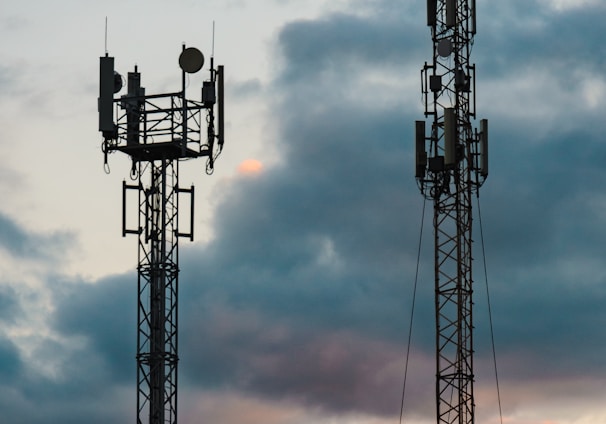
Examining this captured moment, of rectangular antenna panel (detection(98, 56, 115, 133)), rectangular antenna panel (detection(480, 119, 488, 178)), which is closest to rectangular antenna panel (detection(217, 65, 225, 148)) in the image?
rectangular antenna panel (detection(98, 56, 115, 133))

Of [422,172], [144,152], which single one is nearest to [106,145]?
[144,152]

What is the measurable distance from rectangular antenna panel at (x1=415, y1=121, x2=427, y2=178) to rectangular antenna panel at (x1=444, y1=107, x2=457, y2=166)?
1.69m

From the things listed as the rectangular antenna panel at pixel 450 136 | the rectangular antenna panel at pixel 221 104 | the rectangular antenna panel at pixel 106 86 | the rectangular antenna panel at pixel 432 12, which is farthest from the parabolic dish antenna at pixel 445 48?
the rectangular antenna panel at pixel 106 86

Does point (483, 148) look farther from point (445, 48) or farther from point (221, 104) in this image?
point (221, 104)

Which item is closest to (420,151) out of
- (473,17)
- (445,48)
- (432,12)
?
(445,48)

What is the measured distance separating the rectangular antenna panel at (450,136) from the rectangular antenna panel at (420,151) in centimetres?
169

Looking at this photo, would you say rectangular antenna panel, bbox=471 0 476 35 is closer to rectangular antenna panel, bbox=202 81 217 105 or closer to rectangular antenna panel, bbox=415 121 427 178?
rectangular antenna panel, bbox=415 121 427 178

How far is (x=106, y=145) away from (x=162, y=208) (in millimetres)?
4909

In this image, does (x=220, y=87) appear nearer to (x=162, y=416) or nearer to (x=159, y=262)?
(x=159, y=262)

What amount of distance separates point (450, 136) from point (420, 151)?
2.50m

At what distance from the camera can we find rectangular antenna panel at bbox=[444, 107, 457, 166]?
135 metres

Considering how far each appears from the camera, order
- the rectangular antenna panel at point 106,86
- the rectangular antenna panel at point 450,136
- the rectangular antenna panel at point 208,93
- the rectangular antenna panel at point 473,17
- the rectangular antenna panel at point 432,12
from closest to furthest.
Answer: the rectangular antenna panel at point 106,86, the rectangular antenna panel at point 208,93, the rectangular antenna panel at point 450,136, the rectangular antenna panel at point 473,17, the rectangular antenna panel at point 432,12

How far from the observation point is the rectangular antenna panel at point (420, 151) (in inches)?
5379

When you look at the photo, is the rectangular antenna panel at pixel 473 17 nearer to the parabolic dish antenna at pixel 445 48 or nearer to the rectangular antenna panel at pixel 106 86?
the parabolic dish antenna at pixel 445 48
